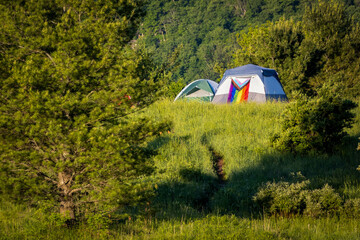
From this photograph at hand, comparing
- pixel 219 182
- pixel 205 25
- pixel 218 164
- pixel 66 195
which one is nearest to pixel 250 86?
pixel 218 164

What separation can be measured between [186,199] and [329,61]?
23.3m

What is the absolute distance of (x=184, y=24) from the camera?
102312 millimetres

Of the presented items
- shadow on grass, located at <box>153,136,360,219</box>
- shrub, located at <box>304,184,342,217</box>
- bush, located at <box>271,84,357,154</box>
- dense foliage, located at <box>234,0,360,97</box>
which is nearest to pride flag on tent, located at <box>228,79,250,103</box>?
dense foliage, located at <box>234,0,360,97</box>

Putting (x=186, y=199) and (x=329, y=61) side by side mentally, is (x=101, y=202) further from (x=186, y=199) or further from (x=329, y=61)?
(x=329, y=61)

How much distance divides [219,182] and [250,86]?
12280 millimetres

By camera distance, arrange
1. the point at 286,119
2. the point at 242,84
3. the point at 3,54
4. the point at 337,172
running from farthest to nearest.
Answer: the point at 242,84, the point at 286,119, the point at 337,172, the point at 3,54

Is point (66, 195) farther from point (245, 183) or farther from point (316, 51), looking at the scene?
point (316, 51)

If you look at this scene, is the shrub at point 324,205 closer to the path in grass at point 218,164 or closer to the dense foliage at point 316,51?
the path in grass at point 218,164

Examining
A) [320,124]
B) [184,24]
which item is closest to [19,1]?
[320,124]

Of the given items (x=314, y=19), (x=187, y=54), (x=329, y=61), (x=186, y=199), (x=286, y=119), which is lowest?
(x=186, y=199)

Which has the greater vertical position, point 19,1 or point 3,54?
point 19,1

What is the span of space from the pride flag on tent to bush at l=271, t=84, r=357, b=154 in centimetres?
966

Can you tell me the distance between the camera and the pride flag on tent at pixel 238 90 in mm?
20016

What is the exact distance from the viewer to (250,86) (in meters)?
20.1
